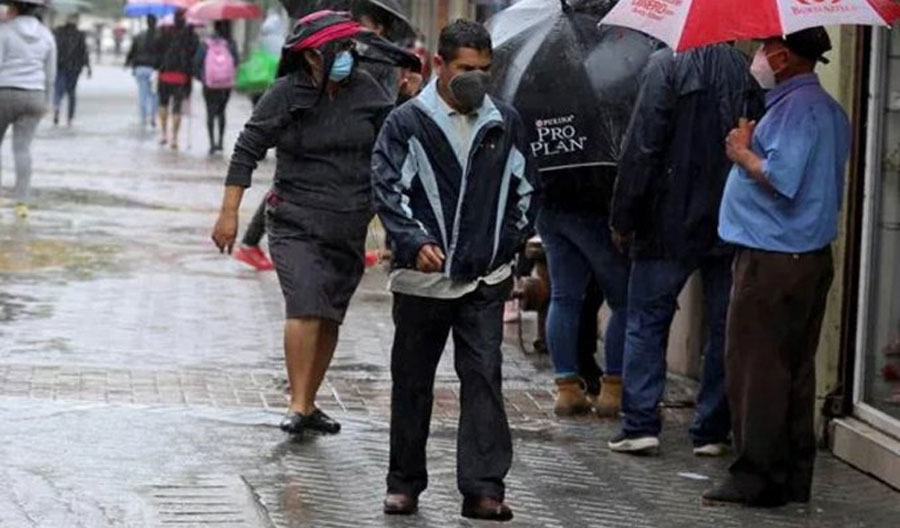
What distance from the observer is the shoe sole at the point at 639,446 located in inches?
354

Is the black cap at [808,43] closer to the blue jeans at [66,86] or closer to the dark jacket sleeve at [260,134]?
the dark jacket sleeve at [260,134]

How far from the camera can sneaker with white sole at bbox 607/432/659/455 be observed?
9.01 metres

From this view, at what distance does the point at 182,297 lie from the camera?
13.3m

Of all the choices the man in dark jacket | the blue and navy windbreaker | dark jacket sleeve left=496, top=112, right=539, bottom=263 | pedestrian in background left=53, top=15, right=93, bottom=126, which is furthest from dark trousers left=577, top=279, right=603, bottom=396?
pedestrian in background left=53, top=15, right=93, bottom=126

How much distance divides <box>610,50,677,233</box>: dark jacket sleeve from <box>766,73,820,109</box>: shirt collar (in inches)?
29.3

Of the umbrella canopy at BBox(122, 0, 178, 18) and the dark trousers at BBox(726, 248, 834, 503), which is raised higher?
the umbrella canopy at BBox(122, 0, 178, 18)

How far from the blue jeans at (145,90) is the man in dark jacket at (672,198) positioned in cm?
2267

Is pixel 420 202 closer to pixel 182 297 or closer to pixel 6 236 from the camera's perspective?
pixel 182 297

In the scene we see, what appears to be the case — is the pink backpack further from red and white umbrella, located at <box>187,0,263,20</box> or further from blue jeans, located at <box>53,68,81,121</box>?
blue jeans, located at <box>53,68,81,121</box>

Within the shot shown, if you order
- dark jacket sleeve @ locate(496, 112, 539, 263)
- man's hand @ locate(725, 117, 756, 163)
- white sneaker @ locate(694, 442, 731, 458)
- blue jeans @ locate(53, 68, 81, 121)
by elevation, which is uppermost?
man's hand @ locate(725, 117, 756, 163)

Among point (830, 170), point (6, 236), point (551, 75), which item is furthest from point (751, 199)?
point (6, 236)

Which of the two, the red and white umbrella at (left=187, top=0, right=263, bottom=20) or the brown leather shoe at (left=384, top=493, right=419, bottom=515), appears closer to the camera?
the brown leather shoe at (left=384, top=493, right=419, bottom=515)

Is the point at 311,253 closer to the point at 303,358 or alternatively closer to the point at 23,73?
the point at 303,358

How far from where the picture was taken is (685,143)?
8.76 metres
